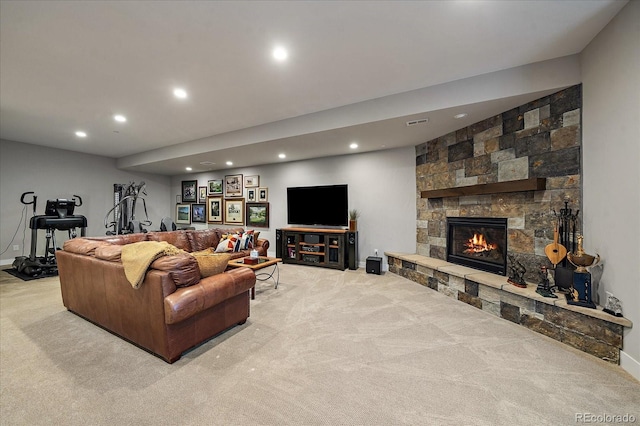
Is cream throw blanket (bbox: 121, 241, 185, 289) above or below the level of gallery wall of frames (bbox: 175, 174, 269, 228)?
below

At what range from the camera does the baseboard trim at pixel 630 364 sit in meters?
1.72

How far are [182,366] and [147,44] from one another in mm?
2749

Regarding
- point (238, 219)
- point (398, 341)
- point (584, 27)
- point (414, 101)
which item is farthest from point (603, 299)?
point (238, 219)

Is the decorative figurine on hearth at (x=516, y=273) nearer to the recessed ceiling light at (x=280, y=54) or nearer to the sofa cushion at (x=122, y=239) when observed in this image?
the recessed ceiling light at (x=280, y=54)

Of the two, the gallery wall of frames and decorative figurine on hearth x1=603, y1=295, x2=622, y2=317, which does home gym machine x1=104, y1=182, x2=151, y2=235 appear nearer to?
the gallery wall of frames

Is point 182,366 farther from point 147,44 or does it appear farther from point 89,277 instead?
point 147,44

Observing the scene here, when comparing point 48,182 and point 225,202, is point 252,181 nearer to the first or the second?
point 225,202

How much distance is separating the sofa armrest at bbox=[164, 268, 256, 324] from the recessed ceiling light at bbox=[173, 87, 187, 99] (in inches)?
92.6

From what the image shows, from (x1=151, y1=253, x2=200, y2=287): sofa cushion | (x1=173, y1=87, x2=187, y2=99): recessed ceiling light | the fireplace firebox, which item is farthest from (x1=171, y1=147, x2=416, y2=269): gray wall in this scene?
(x1=151, y1=253, x2=200, y2=287): sofa cushion

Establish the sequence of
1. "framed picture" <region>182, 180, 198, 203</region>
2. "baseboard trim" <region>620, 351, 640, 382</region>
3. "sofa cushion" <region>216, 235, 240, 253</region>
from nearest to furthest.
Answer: "baseboard trim" <region>620, 351, 640, 382</region>
"sofa cushion" <region>216, 235, 240, 253</region>
"framed picture" <region>182, 180, 198, 203</region>

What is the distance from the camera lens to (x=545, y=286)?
7.88 ft

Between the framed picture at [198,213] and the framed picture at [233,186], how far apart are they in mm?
1151

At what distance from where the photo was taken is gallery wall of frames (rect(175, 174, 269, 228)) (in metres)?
6.43

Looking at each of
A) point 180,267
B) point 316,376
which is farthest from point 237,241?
point 316,376
